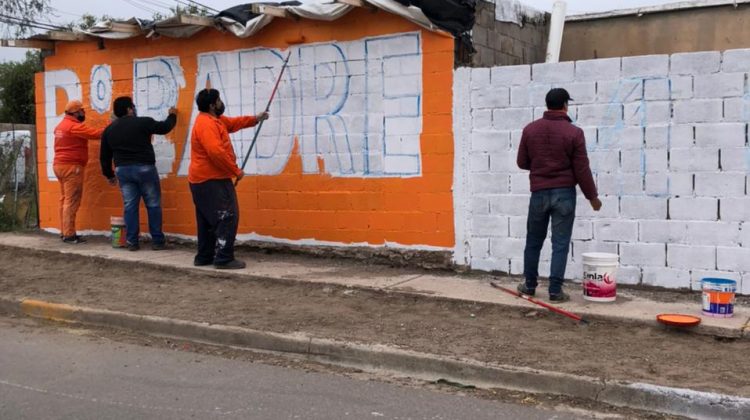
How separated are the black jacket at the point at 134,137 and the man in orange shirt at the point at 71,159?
0.59m

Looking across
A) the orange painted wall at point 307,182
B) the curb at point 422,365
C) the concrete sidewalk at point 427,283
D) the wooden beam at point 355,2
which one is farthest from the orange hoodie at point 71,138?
the wooden beam at point 355,2

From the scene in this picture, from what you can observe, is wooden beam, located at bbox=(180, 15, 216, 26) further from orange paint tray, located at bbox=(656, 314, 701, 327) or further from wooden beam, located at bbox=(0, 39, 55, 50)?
orange paint tray, located at bbox=(656, 314, 701, 327)

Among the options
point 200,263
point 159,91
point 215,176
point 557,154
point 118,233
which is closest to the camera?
point 557,154

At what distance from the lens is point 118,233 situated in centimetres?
951

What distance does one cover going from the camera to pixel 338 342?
563cm

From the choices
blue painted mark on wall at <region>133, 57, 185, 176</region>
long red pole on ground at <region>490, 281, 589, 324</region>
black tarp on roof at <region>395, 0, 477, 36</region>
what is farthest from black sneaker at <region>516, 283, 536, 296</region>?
blue painted mark on wall at <region>133, 57, 185, 176</region>

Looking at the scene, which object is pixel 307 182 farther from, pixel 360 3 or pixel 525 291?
pixel 525 291

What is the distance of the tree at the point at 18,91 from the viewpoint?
28234 mm

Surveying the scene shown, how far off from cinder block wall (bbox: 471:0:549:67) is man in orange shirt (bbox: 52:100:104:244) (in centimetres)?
502

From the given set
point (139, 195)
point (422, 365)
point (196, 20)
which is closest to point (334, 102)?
point (196, 20)

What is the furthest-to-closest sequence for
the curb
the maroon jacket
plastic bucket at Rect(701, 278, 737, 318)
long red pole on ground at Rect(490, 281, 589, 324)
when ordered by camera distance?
the maroon jacket, long red pole on ground at Rect(490, 281, 589, 324), plastic bucket at Rect(701, 278, 737, 318), the curb

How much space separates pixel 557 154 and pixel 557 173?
161 mm

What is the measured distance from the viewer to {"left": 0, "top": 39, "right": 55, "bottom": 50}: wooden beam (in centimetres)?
1019

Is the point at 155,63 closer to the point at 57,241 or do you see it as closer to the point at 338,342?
the point at 57,241
